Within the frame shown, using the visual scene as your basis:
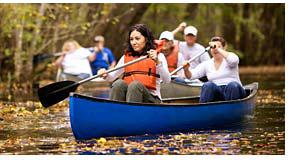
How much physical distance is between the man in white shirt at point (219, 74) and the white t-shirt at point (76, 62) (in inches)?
244

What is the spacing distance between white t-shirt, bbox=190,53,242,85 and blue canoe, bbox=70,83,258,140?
1.64 feet

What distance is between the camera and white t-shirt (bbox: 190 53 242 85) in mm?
8883

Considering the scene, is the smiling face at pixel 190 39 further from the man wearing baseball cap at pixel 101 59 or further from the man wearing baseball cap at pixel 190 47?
the man wearing baseball cap at pixel 101 59

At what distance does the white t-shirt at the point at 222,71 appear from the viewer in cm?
888

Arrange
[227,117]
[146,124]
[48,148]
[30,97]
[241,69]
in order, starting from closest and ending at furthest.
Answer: [48,148] → [146,124] → [227,117] → [30,97] → [241,69]

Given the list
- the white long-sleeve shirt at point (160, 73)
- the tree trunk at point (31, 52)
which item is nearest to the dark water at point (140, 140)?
the white long-sleeve shirt at point (160, 73)

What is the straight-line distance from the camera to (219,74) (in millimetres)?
8945

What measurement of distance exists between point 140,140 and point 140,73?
744 mm

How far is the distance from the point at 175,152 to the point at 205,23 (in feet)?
63.0

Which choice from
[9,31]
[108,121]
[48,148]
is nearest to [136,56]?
[108,121]

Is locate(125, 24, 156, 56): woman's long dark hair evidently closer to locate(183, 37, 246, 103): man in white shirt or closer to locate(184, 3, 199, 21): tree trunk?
locate(183, 37, 246, 103): man in white shirt

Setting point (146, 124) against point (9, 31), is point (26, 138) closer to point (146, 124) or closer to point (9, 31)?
point (146, 124)

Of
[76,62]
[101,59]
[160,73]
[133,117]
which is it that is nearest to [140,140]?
[133,117]
